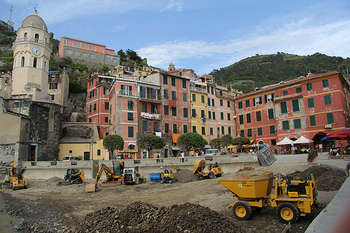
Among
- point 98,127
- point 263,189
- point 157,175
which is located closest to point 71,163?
point 157,175

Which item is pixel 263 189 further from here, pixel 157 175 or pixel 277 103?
pixel 277 103

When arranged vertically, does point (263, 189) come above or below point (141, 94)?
below

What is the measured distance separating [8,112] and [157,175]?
2457 centimetres

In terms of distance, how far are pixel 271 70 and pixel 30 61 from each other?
361 feet

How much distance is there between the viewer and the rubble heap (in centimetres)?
899

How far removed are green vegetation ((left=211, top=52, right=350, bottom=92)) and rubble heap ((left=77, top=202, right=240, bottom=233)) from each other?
90.3m

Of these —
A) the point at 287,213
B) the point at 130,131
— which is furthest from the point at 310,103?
the point at 287,213

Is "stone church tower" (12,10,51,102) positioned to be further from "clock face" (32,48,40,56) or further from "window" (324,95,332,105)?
"window" (324,95,332,105)

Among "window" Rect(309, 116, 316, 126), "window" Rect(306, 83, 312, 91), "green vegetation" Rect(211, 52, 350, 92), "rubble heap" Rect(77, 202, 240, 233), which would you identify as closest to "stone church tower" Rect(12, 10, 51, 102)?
"rubble heap" Rect(77, 202, 240, 233)

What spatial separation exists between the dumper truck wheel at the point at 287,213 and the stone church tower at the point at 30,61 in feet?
154

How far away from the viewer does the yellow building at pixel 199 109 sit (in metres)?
46.7

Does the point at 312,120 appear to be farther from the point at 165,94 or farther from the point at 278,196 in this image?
the point at 278,196

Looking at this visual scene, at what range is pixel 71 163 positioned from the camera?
32219 millimetres

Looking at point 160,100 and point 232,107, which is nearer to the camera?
point 160,100
